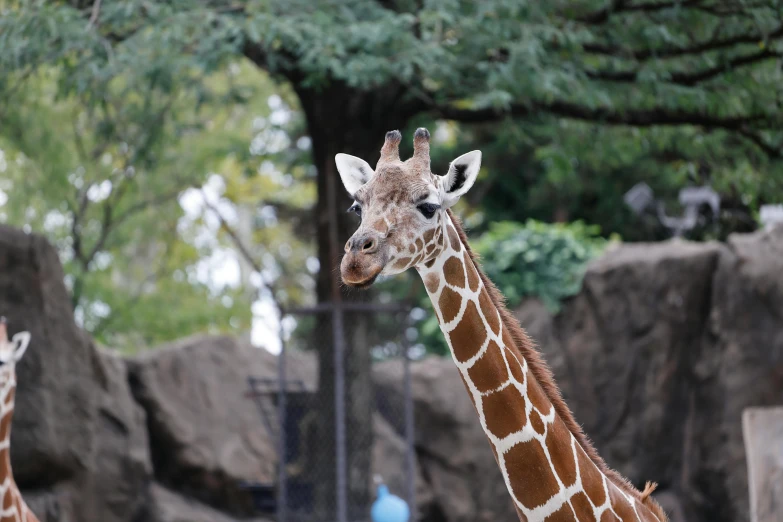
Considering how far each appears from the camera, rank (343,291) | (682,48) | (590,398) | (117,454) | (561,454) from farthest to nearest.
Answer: (590,398), (117,454), (343,291), (682,48), (561,454)

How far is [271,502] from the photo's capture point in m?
10.8

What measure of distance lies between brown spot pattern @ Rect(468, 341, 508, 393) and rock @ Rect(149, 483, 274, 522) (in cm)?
722

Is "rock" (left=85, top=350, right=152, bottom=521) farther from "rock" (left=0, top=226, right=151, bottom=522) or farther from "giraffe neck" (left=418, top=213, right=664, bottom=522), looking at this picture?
"giraffe neck" (left=418, top=213, right=664, bottom=522)

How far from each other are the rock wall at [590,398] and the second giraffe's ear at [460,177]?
7.00 m

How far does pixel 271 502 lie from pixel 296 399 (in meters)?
1.20

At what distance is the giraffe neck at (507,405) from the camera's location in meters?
4.05

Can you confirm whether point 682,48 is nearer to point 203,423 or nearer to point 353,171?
point 353,171

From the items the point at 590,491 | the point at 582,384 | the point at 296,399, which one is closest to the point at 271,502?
the point at 296,399

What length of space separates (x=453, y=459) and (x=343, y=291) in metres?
3.08

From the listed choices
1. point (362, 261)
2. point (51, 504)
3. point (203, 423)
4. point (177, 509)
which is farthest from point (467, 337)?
point (203, 423)

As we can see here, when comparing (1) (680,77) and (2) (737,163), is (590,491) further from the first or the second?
(2) (737,163)

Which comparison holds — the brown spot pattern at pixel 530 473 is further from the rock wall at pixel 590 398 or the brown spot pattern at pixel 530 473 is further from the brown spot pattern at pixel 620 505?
the rock wall at pixel 590 398

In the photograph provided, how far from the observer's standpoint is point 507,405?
13.3 ft

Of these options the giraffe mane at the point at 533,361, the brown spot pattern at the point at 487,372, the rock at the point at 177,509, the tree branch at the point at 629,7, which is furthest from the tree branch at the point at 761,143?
the rock at the point at 177,509
